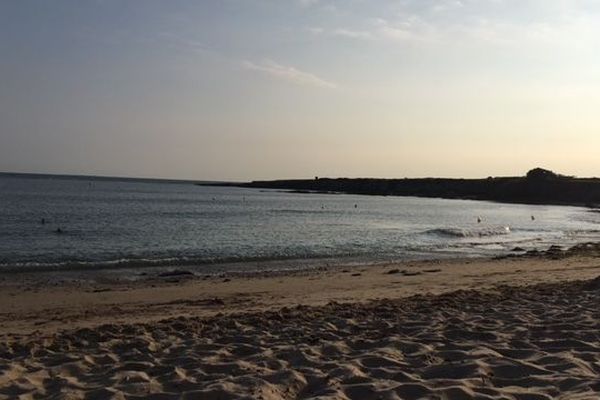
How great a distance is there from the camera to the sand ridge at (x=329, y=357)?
219 inches

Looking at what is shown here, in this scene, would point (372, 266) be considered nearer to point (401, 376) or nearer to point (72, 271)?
Answer: point (72, 271)

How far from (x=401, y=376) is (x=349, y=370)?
529 mm

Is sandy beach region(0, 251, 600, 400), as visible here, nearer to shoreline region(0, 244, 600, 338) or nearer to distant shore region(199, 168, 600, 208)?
shoreline region(0, 244, 600, 338)

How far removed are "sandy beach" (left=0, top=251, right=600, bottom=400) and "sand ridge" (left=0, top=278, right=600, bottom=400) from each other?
0.06 feet

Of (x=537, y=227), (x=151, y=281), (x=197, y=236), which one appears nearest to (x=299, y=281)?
(x=151, y=281)

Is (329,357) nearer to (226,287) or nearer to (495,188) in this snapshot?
(226,287)

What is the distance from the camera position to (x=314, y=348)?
7195mm

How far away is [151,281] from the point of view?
1764 centimetres

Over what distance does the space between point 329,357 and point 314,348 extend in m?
0.41

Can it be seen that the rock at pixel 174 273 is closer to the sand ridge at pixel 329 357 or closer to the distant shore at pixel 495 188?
the sand ridge at pixel 329 357

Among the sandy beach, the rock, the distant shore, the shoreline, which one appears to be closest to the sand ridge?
the sandy beach

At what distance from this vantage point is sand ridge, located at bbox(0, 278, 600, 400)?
5559 mm

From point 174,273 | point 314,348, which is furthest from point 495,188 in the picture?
point 314,348

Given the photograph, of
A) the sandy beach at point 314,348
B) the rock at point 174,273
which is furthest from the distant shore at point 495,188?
the sandy beach at point 314,348
